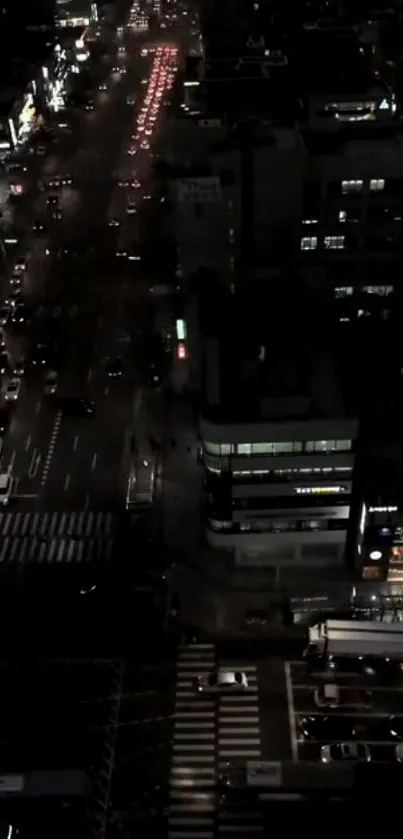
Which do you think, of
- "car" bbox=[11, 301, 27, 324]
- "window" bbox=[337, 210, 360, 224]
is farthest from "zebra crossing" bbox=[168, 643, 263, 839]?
"car" bbox=[11, 301, 27, 324]

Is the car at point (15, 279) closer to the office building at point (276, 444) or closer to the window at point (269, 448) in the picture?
the office building at point (276, 444)

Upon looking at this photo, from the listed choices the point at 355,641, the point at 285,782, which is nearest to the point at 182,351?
the point at 355,641

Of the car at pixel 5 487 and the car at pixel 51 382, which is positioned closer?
the car at pixel 5 487

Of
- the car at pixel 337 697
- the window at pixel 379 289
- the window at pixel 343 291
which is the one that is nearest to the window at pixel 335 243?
the window at pixel 343 291

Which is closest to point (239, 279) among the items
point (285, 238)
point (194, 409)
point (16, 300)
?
point (285, 238)

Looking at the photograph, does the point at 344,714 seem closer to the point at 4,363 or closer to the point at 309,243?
the point at 309,243

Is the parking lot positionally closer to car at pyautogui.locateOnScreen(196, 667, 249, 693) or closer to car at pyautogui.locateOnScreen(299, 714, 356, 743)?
car at pyautogui.locateOnScreen(299, 714, 356, 743)
